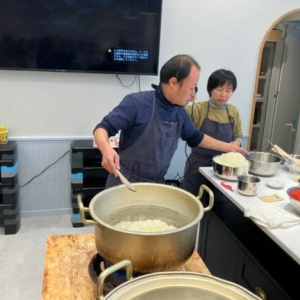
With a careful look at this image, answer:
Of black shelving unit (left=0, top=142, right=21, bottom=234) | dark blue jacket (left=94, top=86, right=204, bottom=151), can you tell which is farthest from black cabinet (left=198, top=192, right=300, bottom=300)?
black shelving unit (left=0, top=142, right=21, bottom=234)

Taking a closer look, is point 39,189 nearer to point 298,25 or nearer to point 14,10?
point 14,10

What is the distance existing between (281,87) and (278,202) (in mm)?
3460

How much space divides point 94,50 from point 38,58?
0.47 m

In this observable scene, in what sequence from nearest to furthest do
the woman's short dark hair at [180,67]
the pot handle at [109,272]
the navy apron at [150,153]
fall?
the pot handle at [109,272]
the woman's short dark hair at [180,67]
the navy apron at [150,153]

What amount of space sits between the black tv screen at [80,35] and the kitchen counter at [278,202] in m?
1.41

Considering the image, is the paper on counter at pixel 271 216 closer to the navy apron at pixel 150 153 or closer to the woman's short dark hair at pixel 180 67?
the navy apron at pixel 150 153

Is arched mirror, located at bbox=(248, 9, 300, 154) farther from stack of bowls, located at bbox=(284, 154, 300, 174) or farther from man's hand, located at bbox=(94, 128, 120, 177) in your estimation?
man's hand, located at bbox=(94, 128, 120, 177)

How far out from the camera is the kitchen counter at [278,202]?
119cm

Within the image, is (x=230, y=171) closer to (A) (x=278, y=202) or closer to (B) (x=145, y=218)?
(A) (x=278, y=202)

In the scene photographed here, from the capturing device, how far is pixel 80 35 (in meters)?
2.77

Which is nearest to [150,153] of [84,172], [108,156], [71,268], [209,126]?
[108,156]

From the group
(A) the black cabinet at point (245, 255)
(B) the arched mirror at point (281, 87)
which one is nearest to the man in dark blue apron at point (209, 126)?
(A) the black cabinet at point (245, 255)

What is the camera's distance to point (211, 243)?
2037mm

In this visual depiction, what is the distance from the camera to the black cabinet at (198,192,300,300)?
4.31ft
